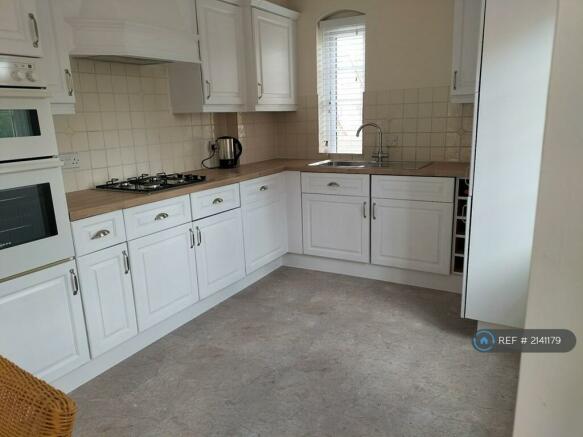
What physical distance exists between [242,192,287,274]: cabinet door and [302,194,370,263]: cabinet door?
7.7 inches

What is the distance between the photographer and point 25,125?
6.14ft

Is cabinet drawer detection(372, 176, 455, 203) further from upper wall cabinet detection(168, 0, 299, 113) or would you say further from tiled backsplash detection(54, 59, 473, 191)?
upper wall cabinet detection(168, 0, 299, 113)

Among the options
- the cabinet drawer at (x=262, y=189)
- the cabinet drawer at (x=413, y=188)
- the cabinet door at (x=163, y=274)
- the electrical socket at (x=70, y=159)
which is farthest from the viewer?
the cabinet drawer at (x=262, y=189)

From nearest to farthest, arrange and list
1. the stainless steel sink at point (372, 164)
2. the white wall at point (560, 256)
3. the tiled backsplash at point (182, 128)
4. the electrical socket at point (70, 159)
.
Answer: the white wall at point (560, 256) → the electrical socket at point (70, 159) → the tiled backsplash at point (182, 128) → the stainless steel sink at point (372, 164)

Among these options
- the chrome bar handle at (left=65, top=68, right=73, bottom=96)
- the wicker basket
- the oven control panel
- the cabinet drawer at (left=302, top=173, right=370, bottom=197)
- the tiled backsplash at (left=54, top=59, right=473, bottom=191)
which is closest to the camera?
the wicker basket

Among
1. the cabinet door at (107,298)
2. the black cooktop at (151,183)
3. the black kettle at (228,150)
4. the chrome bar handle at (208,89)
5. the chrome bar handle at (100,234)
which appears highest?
the chrome bar handle at (208,89)

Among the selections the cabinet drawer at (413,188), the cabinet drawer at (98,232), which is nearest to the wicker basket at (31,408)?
the cabinet drawer at (98,232)

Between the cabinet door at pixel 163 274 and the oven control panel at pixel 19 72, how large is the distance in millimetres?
911

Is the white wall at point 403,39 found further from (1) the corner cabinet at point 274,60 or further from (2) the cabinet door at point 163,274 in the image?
(2) the cabinet door at point 163,274

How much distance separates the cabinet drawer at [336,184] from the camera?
3.39m

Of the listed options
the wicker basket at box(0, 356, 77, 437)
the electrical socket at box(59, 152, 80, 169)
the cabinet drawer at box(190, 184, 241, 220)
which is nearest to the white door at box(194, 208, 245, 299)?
the cabinet drawer at box(190, 184, 241, 220)

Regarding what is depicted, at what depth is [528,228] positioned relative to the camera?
2.35m

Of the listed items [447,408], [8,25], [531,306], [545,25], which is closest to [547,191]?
[531,306]

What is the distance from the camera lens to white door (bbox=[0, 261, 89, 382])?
1.89m
